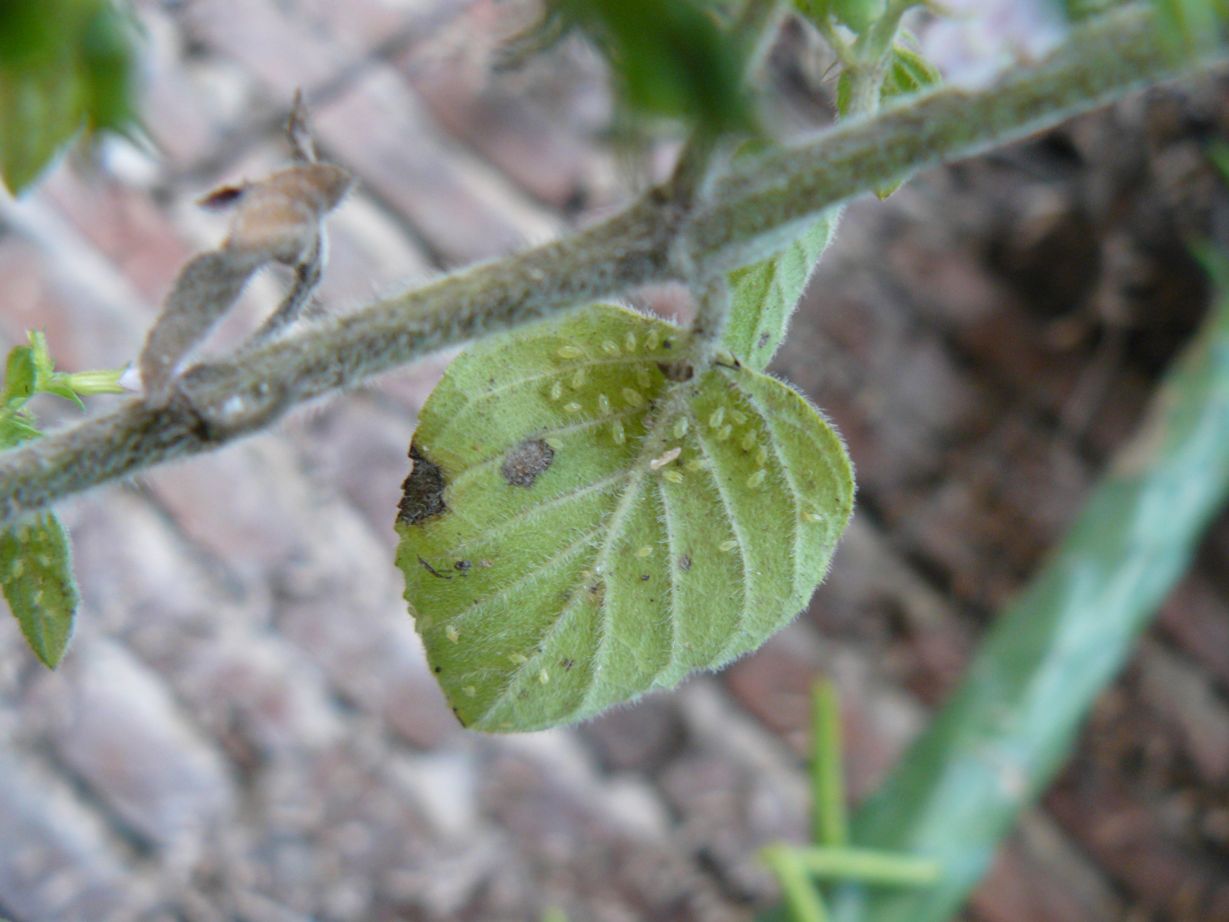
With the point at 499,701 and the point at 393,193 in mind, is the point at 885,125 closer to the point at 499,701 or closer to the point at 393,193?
the point at 499,701

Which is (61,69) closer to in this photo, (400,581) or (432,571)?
(432,571)

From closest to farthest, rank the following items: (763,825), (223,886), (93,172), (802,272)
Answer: (93,172) → (802,272) → (223,886) → (763,825)

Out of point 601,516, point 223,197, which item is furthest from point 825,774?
point 223,197

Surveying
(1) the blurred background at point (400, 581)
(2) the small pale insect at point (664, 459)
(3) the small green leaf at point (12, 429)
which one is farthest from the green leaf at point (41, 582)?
(1) the blurred background at point (400, 581)

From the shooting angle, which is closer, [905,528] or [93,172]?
[93,172]

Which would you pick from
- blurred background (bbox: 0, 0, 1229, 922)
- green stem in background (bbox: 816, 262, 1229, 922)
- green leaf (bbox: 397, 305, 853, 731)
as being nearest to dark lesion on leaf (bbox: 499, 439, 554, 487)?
green leaf (bbox: 397, 305, 853, 731)

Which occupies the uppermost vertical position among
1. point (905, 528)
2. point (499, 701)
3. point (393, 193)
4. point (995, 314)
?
point (499, 701)

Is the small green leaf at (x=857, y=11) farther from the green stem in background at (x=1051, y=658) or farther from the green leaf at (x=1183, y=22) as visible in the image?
the green stem in background at (x=1051, y=658)

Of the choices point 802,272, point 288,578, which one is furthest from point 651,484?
point 288,578
